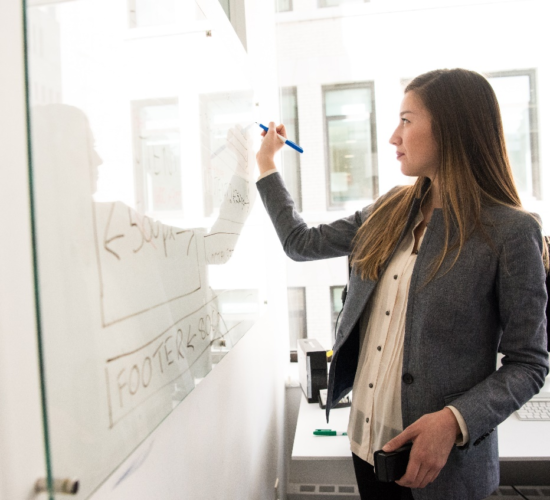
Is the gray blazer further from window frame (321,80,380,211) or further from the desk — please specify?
window frame (321,80,380,211)

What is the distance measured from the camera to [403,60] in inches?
A: 94.1

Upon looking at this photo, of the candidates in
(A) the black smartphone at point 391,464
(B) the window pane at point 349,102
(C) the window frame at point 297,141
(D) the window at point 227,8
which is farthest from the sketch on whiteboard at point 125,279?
(B) the window pane at point 349,102

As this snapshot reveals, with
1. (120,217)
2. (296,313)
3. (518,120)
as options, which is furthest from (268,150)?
(518,120)

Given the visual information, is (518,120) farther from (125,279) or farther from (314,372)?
(125,279)

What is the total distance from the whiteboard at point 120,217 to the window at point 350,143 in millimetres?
1527

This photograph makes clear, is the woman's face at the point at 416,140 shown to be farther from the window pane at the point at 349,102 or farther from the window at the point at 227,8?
the window pane at the point at 349,102

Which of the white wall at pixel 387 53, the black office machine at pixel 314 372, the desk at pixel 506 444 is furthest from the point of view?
the white wall at pixel 387 53

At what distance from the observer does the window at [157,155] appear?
64 centimetres

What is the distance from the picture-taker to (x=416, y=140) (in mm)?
1110

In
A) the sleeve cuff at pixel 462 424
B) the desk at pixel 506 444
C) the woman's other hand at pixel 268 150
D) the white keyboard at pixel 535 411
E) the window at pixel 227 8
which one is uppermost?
the window at pixel 227 8

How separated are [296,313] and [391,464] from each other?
1.64 metres

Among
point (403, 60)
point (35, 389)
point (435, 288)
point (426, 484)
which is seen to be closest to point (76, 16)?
point (35, 389)

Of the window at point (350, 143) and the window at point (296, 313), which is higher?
the window at point (350, 143)

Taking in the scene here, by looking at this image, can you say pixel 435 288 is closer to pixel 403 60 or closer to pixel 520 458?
pixel 520 458
